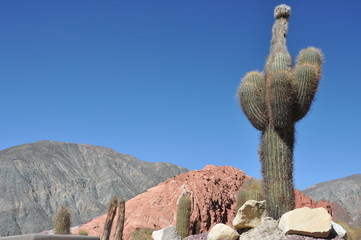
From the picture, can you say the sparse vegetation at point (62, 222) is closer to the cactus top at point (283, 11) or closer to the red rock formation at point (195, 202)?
the red rock formation at point (195, 202)

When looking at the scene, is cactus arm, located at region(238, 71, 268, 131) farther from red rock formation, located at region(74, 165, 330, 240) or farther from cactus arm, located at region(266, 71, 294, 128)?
red rock formation, located at region(74, 165, 330, 240)

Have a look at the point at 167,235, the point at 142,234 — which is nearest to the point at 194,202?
the point at 142,234

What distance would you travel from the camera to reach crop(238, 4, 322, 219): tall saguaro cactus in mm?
9688

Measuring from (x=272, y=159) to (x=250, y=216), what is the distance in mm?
1425

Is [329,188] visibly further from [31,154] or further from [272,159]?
[272,159]

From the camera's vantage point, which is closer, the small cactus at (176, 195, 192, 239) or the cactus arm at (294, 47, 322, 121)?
the cactus arm at (294, 47, 322, 121)

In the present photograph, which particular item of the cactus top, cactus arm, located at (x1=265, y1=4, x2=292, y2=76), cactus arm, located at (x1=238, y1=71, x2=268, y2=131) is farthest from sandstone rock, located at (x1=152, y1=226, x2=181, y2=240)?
the cactus top

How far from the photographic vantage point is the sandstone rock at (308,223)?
806 centimetres

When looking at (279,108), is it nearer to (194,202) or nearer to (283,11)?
(283,11)

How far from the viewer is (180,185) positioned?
60.5ft

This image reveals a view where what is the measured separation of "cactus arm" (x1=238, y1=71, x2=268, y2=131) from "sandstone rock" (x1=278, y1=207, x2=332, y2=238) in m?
2.48

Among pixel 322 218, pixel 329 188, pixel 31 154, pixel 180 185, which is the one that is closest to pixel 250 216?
pixel 322 218

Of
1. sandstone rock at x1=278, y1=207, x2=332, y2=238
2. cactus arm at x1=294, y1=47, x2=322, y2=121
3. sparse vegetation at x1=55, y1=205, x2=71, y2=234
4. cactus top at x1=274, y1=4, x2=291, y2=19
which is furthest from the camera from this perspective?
sparse vegetation at x1=55, y1=205, x2=71, y2=234

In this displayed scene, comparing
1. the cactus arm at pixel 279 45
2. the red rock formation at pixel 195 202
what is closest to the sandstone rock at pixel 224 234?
the cactus arm at pixel 279 45
